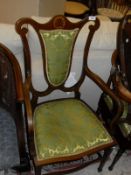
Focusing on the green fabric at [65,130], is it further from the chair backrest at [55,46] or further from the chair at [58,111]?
the chair backrest at [55,46]

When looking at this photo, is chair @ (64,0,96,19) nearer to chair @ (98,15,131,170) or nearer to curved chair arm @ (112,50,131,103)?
chair @ (98,15,131,170)

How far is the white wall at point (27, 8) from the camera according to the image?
9.50 ft

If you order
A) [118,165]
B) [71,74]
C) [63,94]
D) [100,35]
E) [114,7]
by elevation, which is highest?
[114,7]

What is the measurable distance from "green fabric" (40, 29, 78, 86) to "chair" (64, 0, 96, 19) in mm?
2436

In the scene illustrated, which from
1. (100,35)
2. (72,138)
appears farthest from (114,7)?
(72,138)

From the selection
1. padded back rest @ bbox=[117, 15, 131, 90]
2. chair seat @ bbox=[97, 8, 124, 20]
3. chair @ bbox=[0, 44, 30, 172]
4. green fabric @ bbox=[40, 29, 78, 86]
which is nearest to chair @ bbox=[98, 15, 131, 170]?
padded back rest @ bbox=[117, 15, 131, 90]

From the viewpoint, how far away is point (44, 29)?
141 cm

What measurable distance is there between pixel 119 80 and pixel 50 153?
0.62 m

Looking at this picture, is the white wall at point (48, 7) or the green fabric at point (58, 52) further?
the white wall at point (48, 7)

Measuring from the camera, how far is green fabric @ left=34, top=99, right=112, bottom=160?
131cm

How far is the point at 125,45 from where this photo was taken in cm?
152

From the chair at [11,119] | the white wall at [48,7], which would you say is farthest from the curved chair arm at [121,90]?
the white wall at [48,7]

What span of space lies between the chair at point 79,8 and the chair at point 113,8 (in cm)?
16

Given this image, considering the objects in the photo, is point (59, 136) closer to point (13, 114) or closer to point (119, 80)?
point (13, 114)
